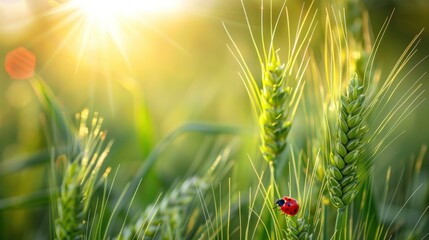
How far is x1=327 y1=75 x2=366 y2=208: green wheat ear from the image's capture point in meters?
0.57

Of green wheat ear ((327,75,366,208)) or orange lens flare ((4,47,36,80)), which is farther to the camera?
orange lens flare ((4,47,36,80))

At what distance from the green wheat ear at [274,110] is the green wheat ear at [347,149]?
69 millimetres

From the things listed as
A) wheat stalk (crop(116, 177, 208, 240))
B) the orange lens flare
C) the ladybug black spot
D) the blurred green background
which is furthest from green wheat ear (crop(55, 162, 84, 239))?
the orange lens flare

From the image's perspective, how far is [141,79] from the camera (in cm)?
232

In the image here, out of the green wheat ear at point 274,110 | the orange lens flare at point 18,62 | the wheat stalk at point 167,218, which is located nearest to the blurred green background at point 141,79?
the orange lens flare at point 18,62

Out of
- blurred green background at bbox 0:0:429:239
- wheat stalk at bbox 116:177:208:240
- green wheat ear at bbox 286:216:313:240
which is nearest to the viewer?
green wheat ear at bbox 286:216:313:240

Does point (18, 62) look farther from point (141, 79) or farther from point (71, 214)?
point (71, 214)

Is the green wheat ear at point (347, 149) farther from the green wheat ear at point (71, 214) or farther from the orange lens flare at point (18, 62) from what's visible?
the orange lens flare at point (18, 62)

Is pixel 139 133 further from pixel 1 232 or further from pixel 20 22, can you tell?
pixel 20 22

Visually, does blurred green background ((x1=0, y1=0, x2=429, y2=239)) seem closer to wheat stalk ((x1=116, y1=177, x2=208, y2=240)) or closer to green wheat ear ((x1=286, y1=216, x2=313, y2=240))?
wheat stalk ((x1=116, y1=177, x2=208, y2=240))

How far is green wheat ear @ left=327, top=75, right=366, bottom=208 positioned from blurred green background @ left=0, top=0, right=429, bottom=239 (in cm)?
46

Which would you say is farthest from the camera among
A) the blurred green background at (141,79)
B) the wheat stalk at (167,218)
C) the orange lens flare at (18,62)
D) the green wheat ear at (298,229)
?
the orange lens flare at (18,62)

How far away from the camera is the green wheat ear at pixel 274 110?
0.63m

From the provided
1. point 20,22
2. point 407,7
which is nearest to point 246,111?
point 20,22
